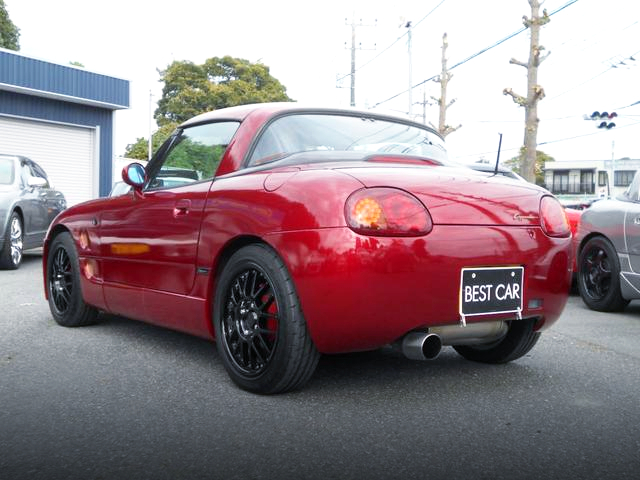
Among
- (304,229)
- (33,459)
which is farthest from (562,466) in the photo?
(33,459)

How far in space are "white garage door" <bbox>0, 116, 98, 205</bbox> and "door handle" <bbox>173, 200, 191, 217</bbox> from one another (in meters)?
16.7

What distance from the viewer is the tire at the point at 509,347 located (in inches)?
146

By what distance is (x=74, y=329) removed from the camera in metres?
5.00

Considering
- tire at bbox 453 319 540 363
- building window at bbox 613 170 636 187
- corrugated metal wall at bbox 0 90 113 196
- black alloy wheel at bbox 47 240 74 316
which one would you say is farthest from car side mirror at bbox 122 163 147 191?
building window at bbox 613 170 636 187

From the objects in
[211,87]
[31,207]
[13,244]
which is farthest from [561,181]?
[13,244]

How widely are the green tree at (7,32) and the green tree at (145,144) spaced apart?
11027 mm

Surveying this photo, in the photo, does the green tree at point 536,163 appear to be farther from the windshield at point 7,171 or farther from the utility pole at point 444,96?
the windshield at point 7,171

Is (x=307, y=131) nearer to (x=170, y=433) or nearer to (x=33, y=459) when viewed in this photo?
(x=170, y=433)

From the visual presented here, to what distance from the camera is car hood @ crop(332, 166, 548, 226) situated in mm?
3041

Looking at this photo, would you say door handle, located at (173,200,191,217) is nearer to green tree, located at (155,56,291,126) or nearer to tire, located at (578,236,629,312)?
tire, located at (578,236,629,312)

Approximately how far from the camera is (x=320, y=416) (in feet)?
9.73

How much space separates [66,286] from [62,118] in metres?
17.0

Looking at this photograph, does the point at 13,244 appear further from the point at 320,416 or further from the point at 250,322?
the point at 320,416

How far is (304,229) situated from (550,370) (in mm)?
1822
